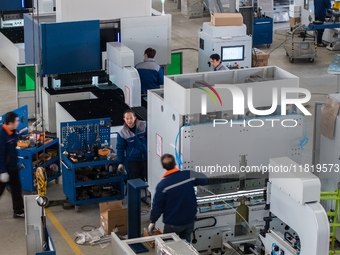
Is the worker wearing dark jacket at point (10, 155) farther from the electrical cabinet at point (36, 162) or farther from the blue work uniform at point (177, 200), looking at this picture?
the blue work uniform at point (177, 200)

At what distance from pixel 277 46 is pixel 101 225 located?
876 centimetres

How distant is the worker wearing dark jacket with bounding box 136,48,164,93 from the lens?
977 centimetres

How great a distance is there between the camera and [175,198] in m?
6.14

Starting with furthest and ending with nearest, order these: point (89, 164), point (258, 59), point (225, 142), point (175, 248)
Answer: point (258, 59) < point (89, 164) < point (225, 142) < point (175, 248)

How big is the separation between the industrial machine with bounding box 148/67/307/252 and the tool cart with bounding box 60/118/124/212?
3.26 feet

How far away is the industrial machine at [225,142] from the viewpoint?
6.53 meters

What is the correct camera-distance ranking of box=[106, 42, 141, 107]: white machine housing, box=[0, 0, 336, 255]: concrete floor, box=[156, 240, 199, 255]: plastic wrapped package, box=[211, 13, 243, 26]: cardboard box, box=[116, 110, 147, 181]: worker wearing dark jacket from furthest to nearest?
box=[211, 13, 243, 26]: cardboard box
box=[106, 42, 141, 107]: white machine housing
box=[116, 110, 147, 181]: worker wearing dark jacket
box=[0, 0, 336, 255]: concrete floor
box=[156, 240, 199, 255]: plastic wrapped package

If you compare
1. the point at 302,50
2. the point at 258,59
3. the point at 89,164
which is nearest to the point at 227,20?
the point at 258,59

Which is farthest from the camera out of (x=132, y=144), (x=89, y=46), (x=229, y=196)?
(x=89, y=46)

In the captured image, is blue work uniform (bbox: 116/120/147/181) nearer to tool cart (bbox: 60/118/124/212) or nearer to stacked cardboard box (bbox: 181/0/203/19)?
tool cart (bbox: 60/118/124/212)

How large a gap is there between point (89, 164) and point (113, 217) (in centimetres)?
76

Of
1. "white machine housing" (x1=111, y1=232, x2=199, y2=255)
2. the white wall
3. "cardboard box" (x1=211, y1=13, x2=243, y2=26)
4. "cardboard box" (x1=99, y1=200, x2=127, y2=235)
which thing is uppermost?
the white wall

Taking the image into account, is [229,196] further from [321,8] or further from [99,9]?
[321,8]

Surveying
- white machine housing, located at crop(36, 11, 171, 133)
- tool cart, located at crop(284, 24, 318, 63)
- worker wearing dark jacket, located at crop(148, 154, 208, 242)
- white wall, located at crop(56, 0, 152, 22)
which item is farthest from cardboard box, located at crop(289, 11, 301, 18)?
worker wearing dark jacket, located at crop(148, 154, 208, 242)
